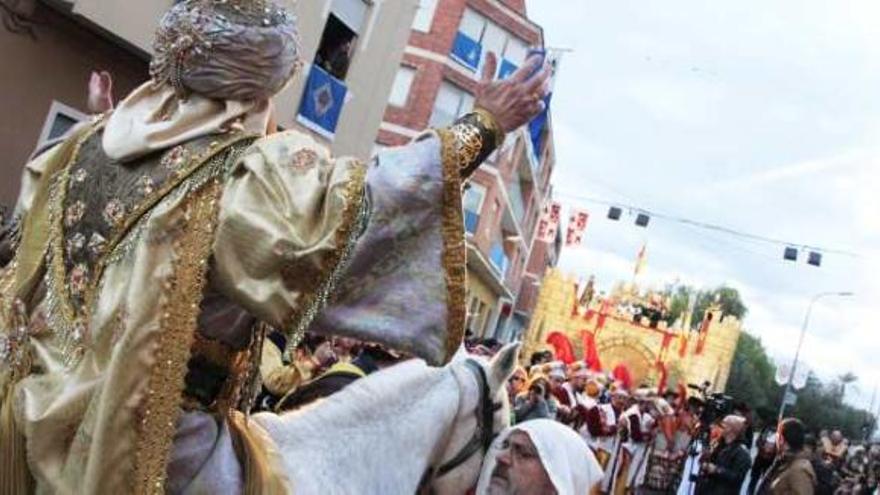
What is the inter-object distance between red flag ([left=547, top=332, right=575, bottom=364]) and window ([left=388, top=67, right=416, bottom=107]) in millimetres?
10463

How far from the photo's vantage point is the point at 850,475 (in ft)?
72.6

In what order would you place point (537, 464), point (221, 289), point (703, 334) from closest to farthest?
1. point (221, 289)
2. point (537, 464)
3. point (703, 334)

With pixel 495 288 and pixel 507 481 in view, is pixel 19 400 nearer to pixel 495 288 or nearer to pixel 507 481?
pixel 507 481

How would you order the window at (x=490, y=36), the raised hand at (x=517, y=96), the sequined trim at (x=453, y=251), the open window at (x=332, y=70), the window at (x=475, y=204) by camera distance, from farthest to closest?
the window at (x=475, y=204) → the window at (x=490, y=36) → the open window at (x=332, y=70) → the raised hand at (x=517, y=96) → the sequined trim at (x=453, y=251)

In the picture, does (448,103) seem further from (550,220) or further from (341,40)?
(341,40)

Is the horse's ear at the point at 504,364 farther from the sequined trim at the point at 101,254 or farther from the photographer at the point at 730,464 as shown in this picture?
the photographer at the point at 730,464

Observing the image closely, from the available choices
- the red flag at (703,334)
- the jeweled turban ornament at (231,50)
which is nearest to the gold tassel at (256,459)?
the jeweled turban ornament at (231,50)

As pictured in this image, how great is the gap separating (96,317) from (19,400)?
1.02 feet

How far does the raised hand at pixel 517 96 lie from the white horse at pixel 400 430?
1.08m

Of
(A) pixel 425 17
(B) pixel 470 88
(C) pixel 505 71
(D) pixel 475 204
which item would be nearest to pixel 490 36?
(A) pixel 425 17

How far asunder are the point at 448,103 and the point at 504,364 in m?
32.9

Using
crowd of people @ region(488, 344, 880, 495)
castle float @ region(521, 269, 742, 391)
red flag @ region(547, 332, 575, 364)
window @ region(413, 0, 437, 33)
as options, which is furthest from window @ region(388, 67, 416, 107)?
crowd of people @ region(488, 344, 880, 495)

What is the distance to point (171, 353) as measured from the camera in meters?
2.28

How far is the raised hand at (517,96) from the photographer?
2.46 meters
